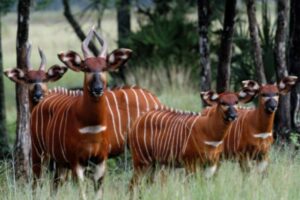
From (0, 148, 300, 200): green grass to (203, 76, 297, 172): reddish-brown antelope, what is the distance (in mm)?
589

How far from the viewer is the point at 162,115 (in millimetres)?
10453

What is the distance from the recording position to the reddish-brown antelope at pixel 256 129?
10.6m

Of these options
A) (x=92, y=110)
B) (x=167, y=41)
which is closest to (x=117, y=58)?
(x=92, y=110)

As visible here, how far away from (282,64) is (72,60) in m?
3.57

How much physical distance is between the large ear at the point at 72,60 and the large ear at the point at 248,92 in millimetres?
1694

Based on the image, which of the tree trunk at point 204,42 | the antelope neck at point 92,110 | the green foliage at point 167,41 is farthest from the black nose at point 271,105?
A: the green foliage at point 167,41

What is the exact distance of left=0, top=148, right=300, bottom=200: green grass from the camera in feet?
27.9

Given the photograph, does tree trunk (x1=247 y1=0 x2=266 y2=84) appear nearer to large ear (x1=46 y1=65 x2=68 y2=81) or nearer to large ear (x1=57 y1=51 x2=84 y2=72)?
large ear (x1=46 y1=65 x2=68 y2=81)

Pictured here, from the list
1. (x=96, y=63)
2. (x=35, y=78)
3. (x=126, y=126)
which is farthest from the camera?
(x=126, y=126)

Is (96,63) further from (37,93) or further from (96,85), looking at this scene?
(37,93)

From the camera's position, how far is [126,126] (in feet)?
36.7

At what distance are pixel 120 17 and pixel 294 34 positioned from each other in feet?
47.3

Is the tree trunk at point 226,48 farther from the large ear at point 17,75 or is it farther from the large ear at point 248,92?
the large ear at point 17,75

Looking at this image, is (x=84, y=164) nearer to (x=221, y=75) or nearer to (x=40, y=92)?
(x=40, y=92)
